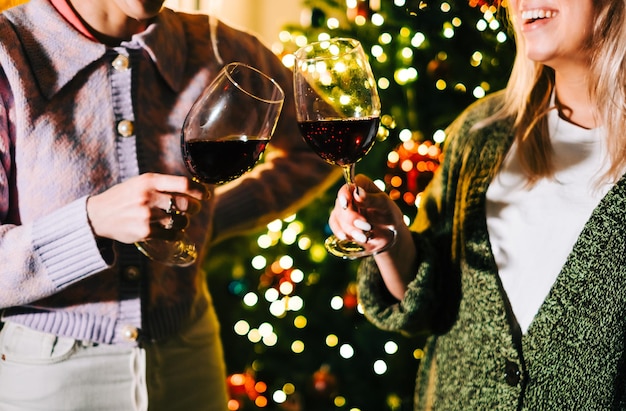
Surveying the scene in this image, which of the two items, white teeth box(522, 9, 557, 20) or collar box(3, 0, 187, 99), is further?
white teeth box(522, 9, 557, 20)

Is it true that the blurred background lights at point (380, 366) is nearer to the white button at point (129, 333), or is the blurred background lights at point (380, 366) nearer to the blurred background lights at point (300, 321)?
the blurred background lights at point (300, 321)

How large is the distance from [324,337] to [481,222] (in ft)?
3.15

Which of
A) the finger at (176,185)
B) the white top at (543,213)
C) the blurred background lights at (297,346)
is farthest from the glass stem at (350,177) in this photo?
the blurred background lights at (297,346)

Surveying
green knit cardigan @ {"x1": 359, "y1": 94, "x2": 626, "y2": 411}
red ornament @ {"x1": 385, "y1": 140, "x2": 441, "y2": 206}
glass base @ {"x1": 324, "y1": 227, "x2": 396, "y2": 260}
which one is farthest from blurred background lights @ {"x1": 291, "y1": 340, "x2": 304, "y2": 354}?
glass base @ {"x1": 324, "y1": 227, "x2": 396, "y2": 260}

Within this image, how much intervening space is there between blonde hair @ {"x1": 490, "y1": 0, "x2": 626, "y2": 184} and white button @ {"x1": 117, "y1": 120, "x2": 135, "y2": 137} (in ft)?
2.40

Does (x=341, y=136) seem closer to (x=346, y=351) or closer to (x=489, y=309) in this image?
(x=489, y=309)

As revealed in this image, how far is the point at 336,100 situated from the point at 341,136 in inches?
2.3

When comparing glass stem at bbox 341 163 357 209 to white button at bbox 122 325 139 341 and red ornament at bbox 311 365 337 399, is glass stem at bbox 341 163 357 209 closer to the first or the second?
white button at bbox 122 325 139 341

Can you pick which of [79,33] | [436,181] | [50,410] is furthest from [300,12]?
[50,410]

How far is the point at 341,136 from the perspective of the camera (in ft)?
3.33

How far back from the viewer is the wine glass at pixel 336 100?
39.9 inches

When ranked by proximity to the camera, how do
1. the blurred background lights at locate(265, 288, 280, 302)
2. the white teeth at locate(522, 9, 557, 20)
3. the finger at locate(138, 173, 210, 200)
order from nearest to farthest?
the finger at locate(138, 173, 210, 200)
the white teeth at locate(522, 9, 557, 20)
the blurred background lights at locate(265, 288, 280, 302)

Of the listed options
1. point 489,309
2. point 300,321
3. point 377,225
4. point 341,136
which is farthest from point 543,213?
point 300,321

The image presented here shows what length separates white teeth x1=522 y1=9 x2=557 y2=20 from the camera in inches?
46.4
